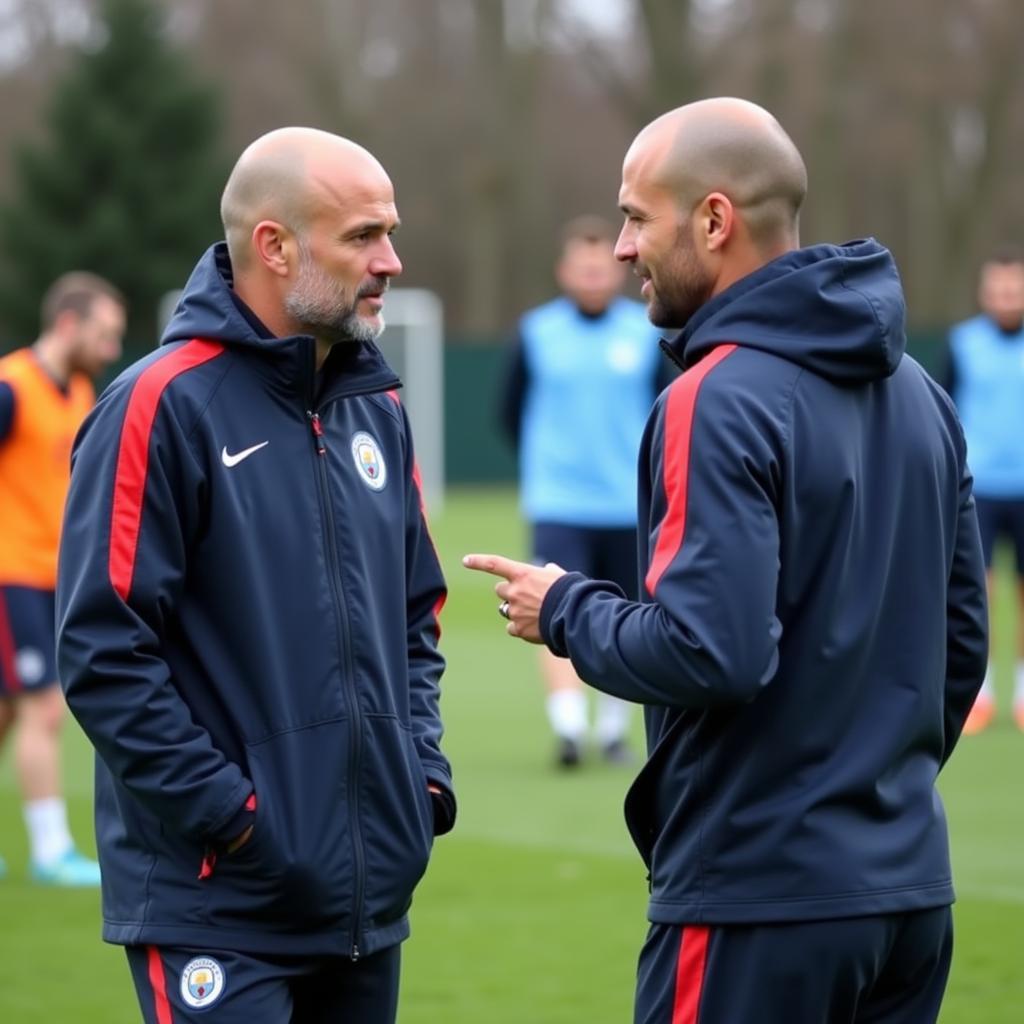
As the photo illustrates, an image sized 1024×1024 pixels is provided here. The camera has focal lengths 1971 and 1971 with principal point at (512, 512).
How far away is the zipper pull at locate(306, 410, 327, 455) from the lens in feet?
12.6

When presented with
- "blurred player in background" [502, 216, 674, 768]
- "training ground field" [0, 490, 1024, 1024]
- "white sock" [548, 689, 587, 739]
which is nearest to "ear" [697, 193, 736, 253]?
"training ground field" [0, 490, 1024, 1024]

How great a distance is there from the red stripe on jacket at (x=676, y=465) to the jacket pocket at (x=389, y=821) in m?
0.73

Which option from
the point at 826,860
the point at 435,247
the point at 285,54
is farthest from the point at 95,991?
the point at 435,247

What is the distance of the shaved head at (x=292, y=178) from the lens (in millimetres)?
3818

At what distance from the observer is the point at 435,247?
4875 centimetres

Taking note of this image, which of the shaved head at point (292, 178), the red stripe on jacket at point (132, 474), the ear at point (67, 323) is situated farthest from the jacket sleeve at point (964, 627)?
the ear at point (67, 323)

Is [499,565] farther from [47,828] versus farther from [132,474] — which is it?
[47,828]

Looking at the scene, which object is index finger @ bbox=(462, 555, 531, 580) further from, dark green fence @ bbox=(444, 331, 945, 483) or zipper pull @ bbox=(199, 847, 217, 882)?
dark green fence @ bbox=(444, 331, 945, 483)

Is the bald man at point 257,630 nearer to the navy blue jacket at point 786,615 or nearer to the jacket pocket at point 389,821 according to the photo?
the jacket pocket at point 389,821

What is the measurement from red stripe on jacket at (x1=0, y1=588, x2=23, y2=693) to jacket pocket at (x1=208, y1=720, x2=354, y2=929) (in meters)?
4.85

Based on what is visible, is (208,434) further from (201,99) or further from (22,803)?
(201,99)

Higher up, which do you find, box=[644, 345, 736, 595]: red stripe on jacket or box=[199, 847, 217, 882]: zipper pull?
box=[644, 345, 736, 595]: red stripe on jacket

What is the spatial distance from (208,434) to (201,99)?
36.0 meters

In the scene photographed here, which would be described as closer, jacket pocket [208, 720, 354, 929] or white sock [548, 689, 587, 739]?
jacket pocket [208, 720, 354, 929]
